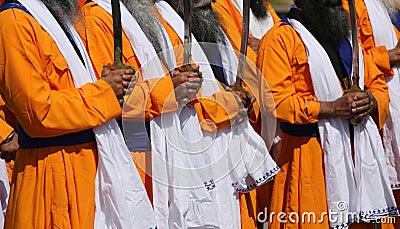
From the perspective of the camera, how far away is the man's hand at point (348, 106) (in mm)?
5090

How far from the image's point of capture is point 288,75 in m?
5.12

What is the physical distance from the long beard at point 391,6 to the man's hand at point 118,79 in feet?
7.94

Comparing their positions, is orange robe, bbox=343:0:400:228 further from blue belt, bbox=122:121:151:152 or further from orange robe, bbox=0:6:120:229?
orange robe, bbox=0:6:120:229

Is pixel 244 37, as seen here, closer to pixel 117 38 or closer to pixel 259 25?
pixel 117 38

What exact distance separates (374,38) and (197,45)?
4.50 feet

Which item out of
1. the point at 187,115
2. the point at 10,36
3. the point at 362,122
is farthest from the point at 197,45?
the point at 10,36

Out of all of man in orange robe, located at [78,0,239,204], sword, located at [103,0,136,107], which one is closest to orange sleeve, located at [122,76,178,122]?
man in orange robe, located at [78,0,239,204]

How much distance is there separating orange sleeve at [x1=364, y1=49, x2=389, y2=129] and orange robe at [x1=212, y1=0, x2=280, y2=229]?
63 cm

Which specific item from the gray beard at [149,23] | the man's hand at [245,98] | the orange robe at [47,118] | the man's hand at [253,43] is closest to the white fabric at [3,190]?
the orange robe at [47,118]

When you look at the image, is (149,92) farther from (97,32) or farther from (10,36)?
(10,36)

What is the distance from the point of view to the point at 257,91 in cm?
527

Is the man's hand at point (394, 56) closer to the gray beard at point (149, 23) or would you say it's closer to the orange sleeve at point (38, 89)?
the gray beard at point (149, 23)

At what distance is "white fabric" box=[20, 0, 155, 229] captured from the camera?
13.5ft

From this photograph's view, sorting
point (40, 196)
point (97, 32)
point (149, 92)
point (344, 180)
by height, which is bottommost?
point (344, 180)
